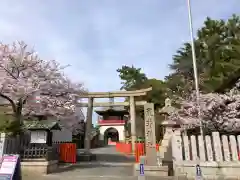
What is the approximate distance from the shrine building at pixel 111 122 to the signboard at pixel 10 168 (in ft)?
131

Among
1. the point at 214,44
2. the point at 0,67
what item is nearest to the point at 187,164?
the point at 0,67

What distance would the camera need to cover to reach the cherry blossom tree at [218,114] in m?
12.8

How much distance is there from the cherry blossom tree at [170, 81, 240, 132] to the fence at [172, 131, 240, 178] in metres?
3.36

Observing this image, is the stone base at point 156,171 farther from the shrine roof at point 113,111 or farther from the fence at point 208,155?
the shrine roof at point 113,111

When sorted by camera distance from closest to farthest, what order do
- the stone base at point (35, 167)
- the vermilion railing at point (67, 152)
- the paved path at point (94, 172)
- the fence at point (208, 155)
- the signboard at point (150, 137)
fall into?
1. the fence at point (208, 155)
2. the paved path at point (94, 172)
3. the signboard at point (150, 137)
4. the stone base at point (35, 167)
5. the vermilion railing at point (67, 152)

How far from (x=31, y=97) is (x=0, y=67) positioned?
87.5 inches

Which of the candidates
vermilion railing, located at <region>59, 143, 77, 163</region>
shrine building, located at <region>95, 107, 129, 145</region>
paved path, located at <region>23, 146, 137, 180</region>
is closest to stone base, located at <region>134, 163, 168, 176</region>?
paved path, located at <region>23, 146, 137, 180</region>

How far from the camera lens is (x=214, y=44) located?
20.5m

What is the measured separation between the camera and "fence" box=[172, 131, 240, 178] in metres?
9.05

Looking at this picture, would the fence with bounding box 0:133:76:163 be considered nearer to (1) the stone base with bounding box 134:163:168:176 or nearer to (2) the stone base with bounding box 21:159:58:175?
(2) the stone base with bounding box 21:159:58:175

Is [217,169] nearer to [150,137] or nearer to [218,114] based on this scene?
[150,137]

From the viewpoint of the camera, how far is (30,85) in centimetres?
1235

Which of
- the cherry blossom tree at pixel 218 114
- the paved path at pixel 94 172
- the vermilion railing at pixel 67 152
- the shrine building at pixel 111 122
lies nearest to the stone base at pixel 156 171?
the paved path at pixel 94 172

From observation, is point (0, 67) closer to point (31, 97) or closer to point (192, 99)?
point (31, 97)
